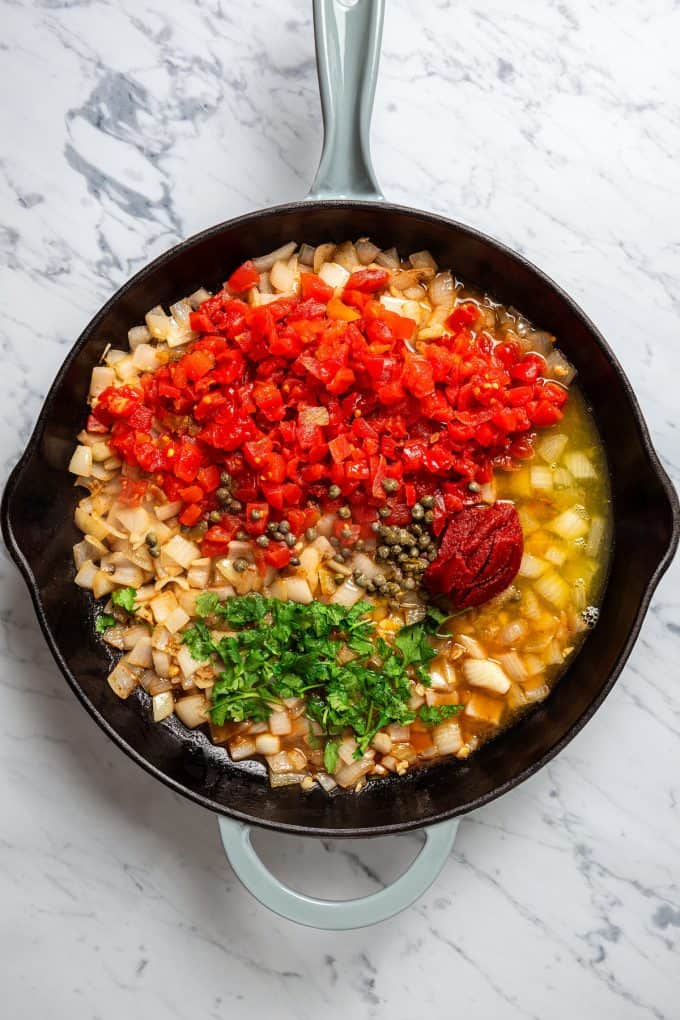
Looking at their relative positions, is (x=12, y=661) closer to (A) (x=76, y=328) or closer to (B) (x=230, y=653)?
(B) (x=230, y=653)

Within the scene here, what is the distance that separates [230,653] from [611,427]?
1.59 meters

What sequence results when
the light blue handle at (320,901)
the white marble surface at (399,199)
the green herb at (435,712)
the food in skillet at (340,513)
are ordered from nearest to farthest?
the light blue handle at (320,901)
the food in skillet at (340,513)
the green herb at (435,712)
the white marble surface at (399,199)

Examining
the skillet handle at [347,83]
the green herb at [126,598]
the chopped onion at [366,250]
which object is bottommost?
the green herb at [126,598]

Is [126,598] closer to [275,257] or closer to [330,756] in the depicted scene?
[330,756]

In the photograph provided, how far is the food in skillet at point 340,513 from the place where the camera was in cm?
329

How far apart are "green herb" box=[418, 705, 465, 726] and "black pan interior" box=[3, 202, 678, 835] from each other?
0.22m

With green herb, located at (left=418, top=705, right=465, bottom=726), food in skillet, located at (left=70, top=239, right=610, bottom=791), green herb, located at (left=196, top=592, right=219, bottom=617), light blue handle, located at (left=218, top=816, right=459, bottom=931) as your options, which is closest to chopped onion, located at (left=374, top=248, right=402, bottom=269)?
food in skillet, located at (left=70, top=239, right=610, bottom=791)

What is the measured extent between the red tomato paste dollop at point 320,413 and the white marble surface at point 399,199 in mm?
535

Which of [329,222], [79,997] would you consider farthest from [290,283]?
[79,997]

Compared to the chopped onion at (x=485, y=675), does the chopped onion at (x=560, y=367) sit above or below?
above

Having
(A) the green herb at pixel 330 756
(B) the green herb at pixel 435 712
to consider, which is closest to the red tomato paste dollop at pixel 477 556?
(B) the green herb at pixel 435 712

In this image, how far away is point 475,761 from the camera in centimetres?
350

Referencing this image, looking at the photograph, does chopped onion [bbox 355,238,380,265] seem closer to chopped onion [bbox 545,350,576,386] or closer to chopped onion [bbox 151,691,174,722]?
chopped onion [bbox 545,350,576,386]

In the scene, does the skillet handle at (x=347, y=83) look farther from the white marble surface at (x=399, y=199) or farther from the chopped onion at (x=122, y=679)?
the chopped onion at (x=122, y=679)
